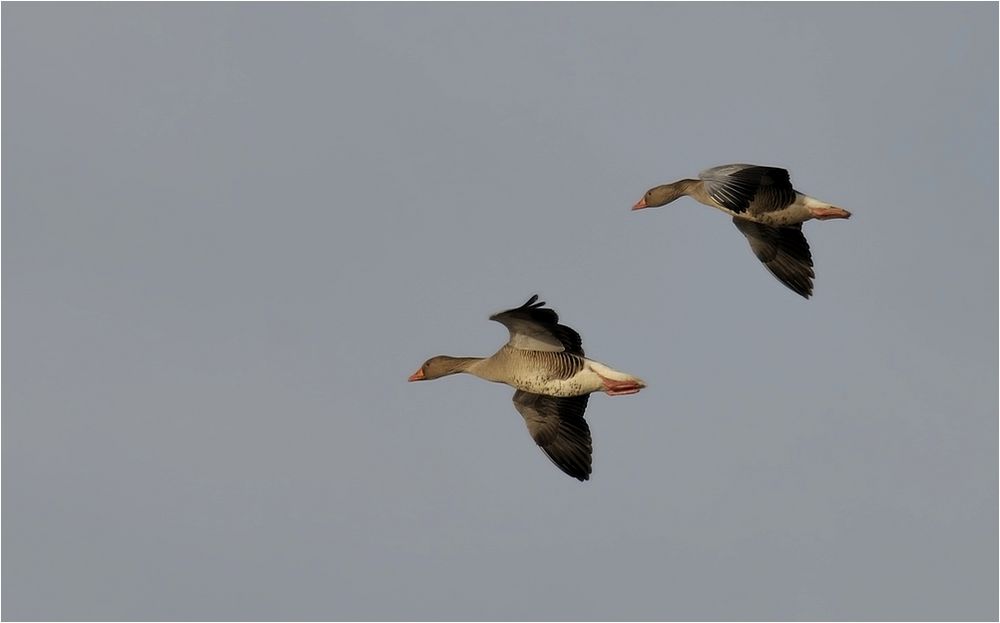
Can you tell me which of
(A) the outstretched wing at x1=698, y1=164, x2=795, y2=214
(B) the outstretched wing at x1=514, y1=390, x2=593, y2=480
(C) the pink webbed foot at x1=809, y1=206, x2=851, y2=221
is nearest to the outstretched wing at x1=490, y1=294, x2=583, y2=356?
(B) the outstretched wing at x1=514, y1=390, x2=593, y2=480

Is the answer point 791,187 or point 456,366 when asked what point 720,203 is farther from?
point 456,366

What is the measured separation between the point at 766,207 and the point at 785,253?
5.11ft

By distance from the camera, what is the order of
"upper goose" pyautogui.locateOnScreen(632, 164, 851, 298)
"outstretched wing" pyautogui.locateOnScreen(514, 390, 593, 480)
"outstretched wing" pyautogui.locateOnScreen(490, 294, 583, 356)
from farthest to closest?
"upper goose" pyautogui.locateOnScreen(632, 164, 851, 298)
"outstretched wing" pyautogui.locateOnScreen(514, 390, 593, 480)
"outstretched wing" pyautogui.locateOnScreen(490, 294, 583, 356)

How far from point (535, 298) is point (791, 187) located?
6.26 m

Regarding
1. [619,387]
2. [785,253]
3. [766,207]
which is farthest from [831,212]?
[619,387]

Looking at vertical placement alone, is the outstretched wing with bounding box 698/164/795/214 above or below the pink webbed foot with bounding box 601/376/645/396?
above

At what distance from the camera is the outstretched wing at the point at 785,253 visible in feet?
103

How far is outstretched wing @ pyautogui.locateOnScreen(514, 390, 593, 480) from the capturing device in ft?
93.1

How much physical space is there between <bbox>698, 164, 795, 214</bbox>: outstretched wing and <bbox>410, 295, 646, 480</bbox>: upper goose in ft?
10.8

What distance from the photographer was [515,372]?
1071 inches

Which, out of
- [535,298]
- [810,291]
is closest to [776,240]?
[810,291]

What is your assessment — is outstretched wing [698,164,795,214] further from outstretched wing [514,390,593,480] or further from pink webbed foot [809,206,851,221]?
outstretched wing [514,390,593,480]

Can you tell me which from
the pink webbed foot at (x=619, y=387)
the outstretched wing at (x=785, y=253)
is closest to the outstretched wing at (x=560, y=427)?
the pink webbed foot at (x=619, y=387)

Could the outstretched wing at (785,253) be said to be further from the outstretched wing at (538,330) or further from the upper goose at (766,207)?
the outstretched wing at (538,330)
